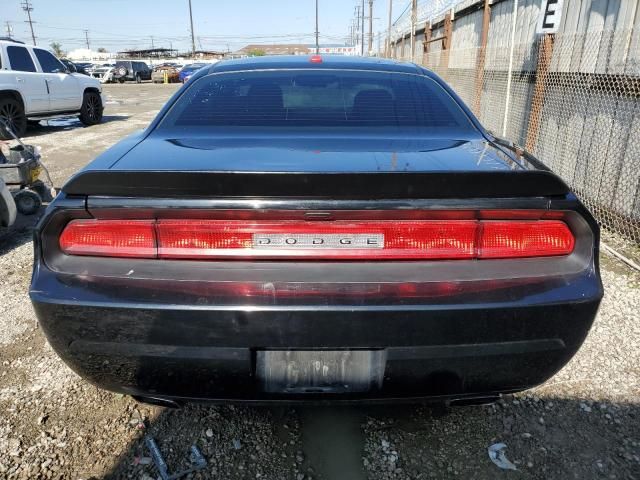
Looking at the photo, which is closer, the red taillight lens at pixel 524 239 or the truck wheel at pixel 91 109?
the red taillight lens at pixel 524 239

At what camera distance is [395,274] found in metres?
1.61

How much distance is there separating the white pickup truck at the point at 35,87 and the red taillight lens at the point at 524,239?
1115 cm

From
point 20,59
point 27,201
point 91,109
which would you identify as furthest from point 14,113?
point 27,201

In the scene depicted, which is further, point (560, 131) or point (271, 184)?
point (560, 131)

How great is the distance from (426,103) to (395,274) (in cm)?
137

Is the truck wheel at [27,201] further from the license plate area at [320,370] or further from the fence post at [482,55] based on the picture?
the fence post at [482,55]

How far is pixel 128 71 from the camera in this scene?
3972 cm

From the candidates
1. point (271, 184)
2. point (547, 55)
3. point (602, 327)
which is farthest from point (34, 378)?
point (547, 55)

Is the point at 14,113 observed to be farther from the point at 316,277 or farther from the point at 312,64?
the point at 316,277

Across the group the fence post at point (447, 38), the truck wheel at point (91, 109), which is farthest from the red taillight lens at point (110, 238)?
the truck wheel at point (91, 109)

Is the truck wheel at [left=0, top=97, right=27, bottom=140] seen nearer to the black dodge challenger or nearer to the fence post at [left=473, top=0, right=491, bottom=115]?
the fence post at [left=473, top=0, right=491, bottom=115]

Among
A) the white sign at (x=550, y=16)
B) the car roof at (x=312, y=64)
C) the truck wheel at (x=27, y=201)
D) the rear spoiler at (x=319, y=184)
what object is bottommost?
the truck wheel at (x=27, y=201)

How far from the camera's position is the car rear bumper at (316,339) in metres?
1.58

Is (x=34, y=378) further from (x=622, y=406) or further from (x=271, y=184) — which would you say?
(x=622, y=406)
